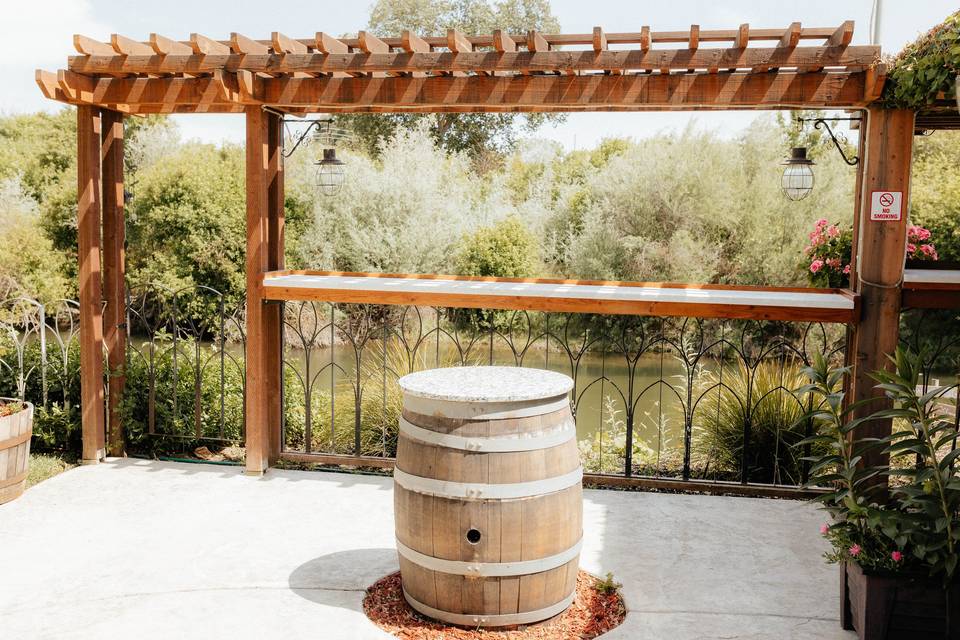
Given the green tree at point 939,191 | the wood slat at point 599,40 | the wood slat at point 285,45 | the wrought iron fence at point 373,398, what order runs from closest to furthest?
1. the wood slat at point 599,40
2. the wood slat at point 285,45
3. the wrought iron fence at point 373,398
4. the green tree at point 939,191

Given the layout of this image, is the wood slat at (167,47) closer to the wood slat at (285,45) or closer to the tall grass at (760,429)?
the wood slat at (285,45)

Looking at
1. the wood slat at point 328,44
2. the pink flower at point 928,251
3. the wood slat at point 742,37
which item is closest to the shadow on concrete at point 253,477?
the wood slat at point 328,44

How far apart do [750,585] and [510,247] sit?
1206 cm

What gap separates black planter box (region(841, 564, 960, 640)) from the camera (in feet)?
9.27

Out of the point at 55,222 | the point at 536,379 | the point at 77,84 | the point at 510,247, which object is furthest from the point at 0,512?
the point at 55,222

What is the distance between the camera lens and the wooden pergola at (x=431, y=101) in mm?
4340

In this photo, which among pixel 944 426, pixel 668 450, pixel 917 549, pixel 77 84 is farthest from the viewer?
pixel 668 450

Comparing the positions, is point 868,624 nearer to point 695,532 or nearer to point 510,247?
point 695,532

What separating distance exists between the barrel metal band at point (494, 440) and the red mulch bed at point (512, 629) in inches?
29.2

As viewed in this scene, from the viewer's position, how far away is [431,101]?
15.8ft

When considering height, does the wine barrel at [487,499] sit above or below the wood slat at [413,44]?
below

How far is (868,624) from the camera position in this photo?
2.90m

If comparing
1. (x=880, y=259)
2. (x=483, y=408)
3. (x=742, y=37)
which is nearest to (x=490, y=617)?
(x=483, y=408)

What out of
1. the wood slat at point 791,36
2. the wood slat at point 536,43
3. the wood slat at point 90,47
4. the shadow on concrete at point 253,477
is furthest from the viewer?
the shadow on concrete at point 253,477
